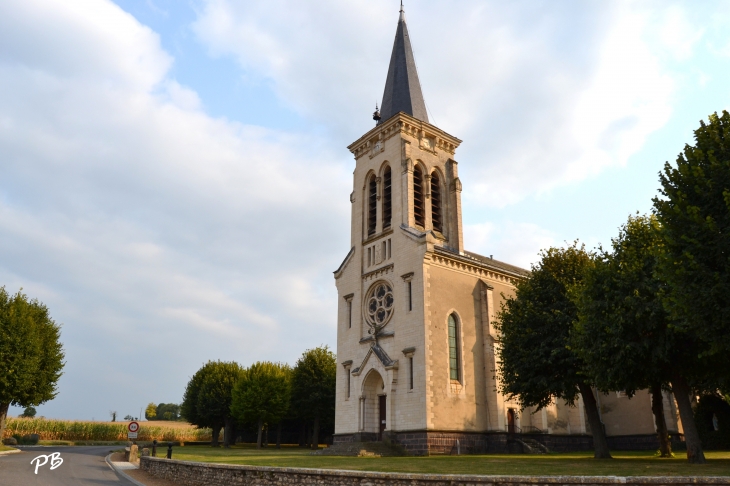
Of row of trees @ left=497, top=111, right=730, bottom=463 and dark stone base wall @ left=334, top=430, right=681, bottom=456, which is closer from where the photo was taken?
row of trees @ left=497, top=111, right=730, bottom=463

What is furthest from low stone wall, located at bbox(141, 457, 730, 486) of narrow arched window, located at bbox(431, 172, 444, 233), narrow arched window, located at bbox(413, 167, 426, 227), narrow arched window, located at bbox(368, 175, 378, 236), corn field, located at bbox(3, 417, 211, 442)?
corn field, located at bbox(3, 417, 211, 442)

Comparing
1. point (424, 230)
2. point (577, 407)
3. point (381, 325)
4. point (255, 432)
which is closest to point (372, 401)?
point (381, 325)

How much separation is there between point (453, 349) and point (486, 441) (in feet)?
19.1

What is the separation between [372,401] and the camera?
1394 inches

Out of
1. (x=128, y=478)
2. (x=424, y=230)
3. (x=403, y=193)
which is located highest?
(x=403, y=193)

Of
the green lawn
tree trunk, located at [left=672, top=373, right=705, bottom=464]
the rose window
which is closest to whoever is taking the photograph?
the green lawn

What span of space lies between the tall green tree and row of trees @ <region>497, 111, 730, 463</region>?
44mm

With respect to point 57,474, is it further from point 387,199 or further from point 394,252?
point 387,199

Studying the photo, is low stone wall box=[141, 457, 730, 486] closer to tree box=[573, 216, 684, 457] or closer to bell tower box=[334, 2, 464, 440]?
tree box=[573, 216, 684, 457]

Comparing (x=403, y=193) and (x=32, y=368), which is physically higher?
(x=403, y=193)

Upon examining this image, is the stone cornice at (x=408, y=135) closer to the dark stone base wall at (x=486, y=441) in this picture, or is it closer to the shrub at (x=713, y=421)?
the dark stone base wall at (x=486, y=441)

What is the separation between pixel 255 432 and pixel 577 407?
3605 cm

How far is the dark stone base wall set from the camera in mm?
30873

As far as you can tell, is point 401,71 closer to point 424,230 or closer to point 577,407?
point 424,230
